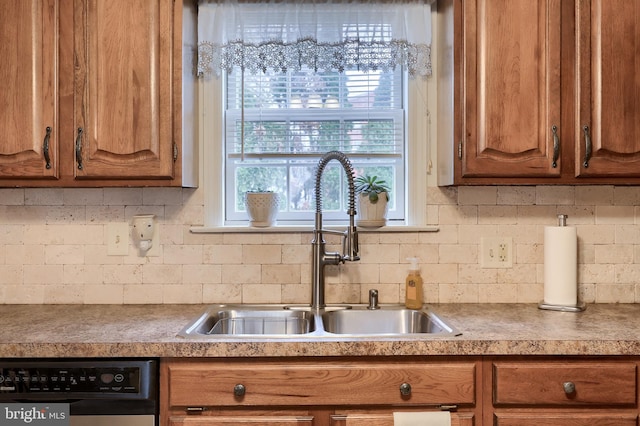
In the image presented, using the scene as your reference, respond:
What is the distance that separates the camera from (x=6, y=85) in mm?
1818

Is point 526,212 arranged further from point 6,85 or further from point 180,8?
point 6,85

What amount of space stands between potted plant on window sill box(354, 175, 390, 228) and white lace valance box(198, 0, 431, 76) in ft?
1.57

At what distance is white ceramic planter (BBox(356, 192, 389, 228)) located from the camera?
2109 mm

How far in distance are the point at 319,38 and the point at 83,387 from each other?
152 cm

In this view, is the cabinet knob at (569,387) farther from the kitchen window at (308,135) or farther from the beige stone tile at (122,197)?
the beige stone tile at (122,197)

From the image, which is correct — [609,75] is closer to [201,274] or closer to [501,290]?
[501,290]

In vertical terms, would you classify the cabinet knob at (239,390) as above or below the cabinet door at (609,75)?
below

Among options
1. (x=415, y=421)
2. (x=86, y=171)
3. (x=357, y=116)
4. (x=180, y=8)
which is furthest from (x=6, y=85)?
(x=415, y=421)

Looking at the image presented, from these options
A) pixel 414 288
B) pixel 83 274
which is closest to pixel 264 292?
pixel 414 288

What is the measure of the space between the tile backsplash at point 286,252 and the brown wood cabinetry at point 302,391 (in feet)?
2.06

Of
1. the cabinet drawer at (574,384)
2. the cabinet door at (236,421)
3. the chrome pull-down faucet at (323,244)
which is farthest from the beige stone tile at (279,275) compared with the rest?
the cabinet drawer at (574,384)

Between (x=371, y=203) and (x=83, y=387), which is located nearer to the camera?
(x=83, y=387)

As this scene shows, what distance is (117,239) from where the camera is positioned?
214 centimetres

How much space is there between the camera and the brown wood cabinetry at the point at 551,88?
72.2 inches
